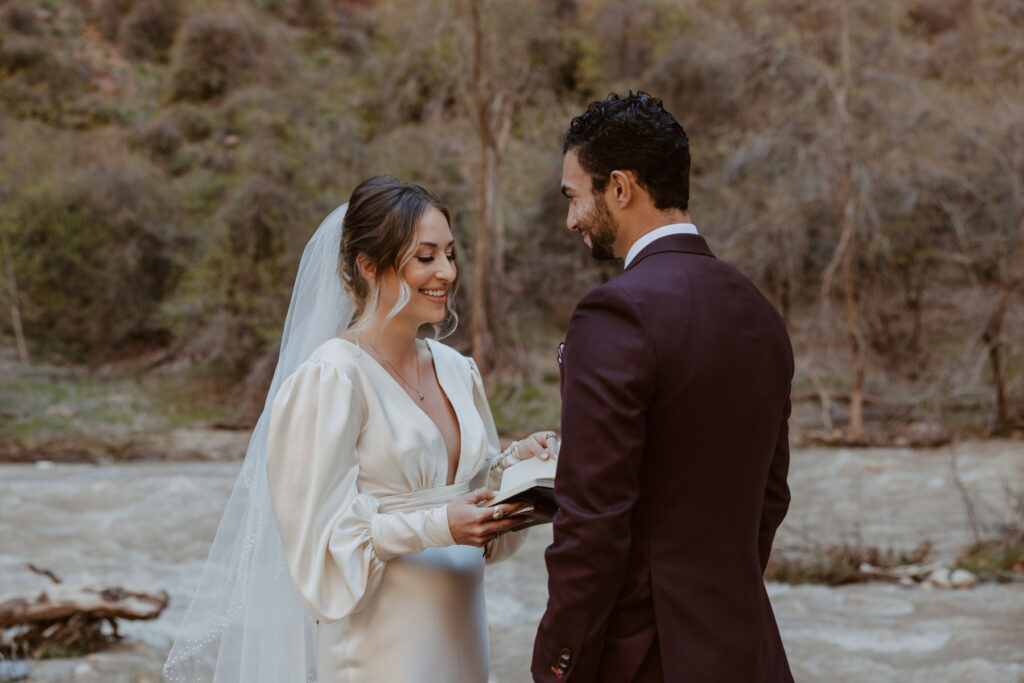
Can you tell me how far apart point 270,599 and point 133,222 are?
60.1 ft

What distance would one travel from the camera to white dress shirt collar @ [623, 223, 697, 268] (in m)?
1.79

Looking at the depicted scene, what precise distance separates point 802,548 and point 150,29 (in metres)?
27.1

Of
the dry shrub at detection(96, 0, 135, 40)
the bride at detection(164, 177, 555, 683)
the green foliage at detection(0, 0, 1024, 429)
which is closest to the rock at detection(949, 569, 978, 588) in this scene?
the bride at detection(164, 177, 555, 683)

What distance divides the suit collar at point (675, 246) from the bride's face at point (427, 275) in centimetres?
61

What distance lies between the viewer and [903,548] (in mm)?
7500

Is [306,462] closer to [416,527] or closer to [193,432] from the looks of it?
[416,527]

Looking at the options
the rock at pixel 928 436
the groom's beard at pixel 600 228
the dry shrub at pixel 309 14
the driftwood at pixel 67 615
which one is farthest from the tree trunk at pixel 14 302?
the groom's beard at pixel 600 228

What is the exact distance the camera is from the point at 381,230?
221cm

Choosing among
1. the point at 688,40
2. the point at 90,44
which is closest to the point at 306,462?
the point at 688,40

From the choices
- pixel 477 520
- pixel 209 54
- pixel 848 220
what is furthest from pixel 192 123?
pixel 477 520

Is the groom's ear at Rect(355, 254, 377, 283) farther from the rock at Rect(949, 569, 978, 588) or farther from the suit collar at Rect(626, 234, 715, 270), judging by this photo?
the rock at Rect(949, 569, 978, 588)

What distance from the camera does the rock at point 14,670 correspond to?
4.34 meters

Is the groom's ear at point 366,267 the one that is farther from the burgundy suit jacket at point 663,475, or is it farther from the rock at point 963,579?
the rock at point 963,579

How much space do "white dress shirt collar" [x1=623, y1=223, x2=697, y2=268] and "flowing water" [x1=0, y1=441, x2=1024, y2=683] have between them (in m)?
3.77
